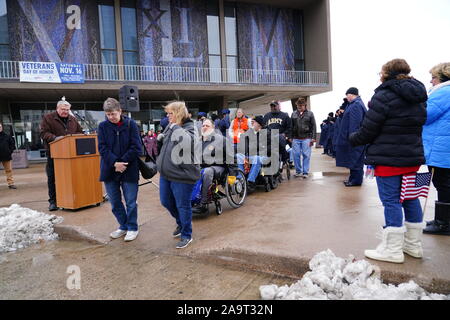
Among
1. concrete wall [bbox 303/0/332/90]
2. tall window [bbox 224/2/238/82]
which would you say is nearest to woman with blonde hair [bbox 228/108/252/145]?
tall window [bbox 224/2/238/82]

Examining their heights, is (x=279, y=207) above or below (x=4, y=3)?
below

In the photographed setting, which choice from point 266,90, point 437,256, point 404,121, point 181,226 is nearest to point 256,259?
point 181,226

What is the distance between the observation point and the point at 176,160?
3.82 m

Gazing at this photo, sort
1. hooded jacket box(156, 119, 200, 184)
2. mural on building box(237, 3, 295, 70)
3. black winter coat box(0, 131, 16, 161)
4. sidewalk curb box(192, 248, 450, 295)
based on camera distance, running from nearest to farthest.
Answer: sidewalk curb box(192, 248, 450, 295), hooded jacket box(156, 119, 200, 184), black winter coat box(0, 131, 16, 161), mural on building box(237, 3, 295, 70)

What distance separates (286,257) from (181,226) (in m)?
1.53

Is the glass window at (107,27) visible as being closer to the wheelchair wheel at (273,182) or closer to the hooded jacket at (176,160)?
the wheelchair wheel at (273,182)

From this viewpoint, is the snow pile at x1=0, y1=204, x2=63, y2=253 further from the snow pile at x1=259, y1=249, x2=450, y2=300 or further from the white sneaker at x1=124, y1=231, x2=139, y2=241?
the snow pile at x1=259, y1=249, x2=450, y2=300

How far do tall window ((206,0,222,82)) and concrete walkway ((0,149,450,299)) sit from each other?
15.6 m

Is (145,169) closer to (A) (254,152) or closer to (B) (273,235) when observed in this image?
(B) (273,235)

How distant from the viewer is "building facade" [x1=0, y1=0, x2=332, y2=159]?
1766 cm

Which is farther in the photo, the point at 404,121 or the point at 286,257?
the point at 286,257

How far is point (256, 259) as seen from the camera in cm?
343
